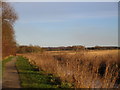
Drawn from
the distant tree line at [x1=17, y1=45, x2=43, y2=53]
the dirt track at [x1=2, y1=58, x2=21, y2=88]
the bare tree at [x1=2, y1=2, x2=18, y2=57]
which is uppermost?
the bare tree at [x1=2, y1=2, x2=18, y2=57]

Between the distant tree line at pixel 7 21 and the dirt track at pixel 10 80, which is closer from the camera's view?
the dirt track at pixel 10 80

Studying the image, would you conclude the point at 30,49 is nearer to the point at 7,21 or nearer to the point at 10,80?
the point at 7,21

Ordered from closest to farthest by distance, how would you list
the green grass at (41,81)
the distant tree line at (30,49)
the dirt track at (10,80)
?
the green grass at (41,81), the dirt track at (10,80), the distant tree line at (30,49)

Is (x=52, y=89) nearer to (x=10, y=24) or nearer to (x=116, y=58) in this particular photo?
(x=116, y=58)

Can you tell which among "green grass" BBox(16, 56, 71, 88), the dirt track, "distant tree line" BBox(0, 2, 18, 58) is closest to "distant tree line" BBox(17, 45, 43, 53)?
"distant tree line" BBox(0, 2, 18, 58)

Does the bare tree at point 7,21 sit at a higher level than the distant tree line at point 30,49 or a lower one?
higher

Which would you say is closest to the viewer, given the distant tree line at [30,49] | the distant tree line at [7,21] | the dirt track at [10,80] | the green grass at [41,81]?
the green grass at [41,81]

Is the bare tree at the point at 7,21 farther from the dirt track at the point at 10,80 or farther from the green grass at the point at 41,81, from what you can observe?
the green grass at the point at 41,81

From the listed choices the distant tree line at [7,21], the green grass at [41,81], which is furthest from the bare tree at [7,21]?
the green grass at [41,81]

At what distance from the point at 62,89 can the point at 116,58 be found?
10096 millimetres

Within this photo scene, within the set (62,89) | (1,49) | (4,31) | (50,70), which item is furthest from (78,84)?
(4,31)

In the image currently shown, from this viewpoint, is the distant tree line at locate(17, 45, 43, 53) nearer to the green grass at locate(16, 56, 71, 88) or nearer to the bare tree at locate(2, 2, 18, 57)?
the bare tree at locate(2, 2, 18, 57)

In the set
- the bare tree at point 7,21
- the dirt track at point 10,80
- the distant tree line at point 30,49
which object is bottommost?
the distant tree line at point 30,49

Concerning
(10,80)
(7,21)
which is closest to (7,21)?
(7,21)
